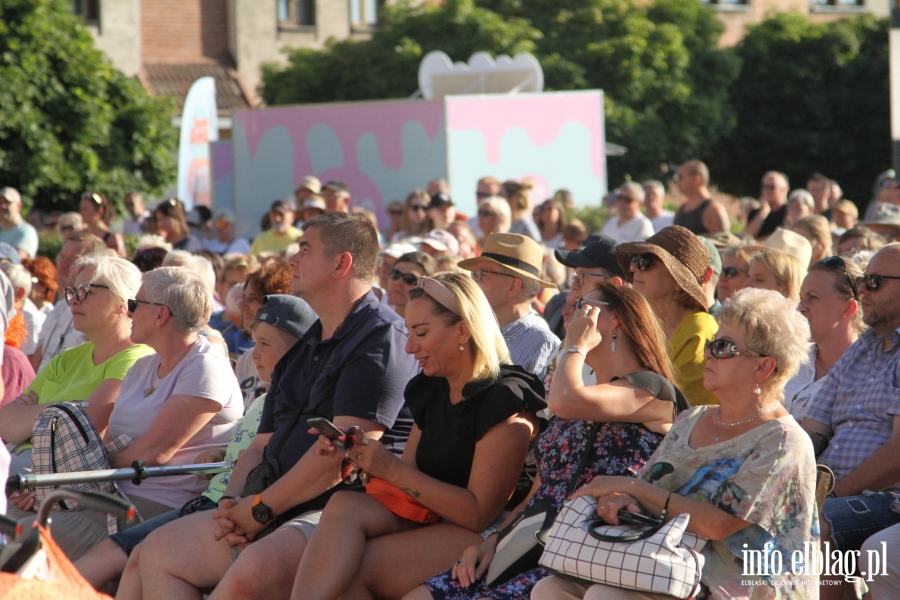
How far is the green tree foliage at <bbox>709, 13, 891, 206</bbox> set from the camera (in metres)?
33.0

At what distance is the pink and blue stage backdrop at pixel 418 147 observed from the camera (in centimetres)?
1470

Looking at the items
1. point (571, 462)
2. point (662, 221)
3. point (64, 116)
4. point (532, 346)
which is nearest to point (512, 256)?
point (532, 346)

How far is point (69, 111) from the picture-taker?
19.2 m

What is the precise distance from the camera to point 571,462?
3.75 m

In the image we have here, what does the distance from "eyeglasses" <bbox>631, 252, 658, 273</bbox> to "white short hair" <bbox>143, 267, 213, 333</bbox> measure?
75.7 inches

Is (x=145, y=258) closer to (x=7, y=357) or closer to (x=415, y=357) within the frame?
(x=7, y=357)

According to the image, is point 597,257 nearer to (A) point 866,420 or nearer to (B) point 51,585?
(A) point 866,420

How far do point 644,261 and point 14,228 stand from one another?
26.3 feet

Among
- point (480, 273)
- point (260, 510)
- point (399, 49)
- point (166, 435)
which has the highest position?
point (399, 49)

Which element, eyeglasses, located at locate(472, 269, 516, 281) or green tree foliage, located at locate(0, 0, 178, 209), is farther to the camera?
green tree foliage, located at locate(0, 0, 178, 209)

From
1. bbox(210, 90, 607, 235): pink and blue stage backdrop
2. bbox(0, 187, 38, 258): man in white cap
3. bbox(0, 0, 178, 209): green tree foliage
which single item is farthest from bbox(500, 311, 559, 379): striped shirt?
bbox(0, 0, 178, 209): green tree foliage

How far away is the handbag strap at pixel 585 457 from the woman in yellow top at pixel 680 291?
0.81 metres

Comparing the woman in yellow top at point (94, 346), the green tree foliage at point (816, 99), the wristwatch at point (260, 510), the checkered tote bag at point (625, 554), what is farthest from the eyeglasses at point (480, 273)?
the green tree foliage at point (816, 99)

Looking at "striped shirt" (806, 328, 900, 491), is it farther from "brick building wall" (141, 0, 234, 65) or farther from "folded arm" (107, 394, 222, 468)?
"brick building wall" (141, 0, 234, 65)
